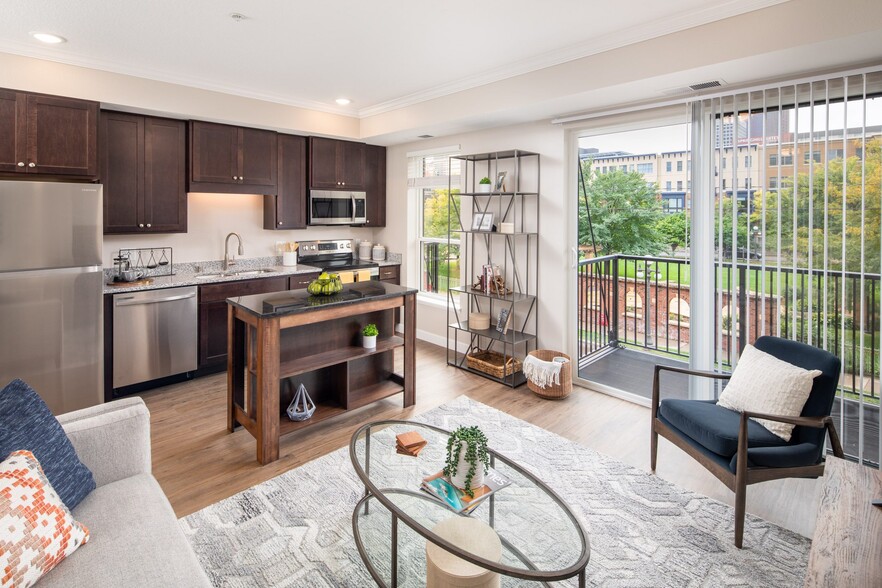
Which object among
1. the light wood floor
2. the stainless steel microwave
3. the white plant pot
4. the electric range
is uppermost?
the stainless steel microwave

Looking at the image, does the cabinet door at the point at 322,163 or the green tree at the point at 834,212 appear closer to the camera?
the green tree at the point at 834,212

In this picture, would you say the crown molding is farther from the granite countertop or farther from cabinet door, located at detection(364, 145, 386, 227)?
the granite countertop

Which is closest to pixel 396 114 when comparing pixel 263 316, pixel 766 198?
pixel 263 316

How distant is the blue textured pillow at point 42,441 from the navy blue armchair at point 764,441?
106 inches

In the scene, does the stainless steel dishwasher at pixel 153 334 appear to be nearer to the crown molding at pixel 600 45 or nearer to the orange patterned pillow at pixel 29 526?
the orange patterned pillow at pixel 29 526

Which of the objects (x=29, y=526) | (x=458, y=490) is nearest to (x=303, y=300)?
(x=458, y=490)

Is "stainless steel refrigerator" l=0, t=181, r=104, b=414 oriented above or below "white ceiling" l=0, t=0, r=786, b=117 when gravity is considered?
below

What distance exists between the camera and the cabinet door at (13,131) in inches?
130

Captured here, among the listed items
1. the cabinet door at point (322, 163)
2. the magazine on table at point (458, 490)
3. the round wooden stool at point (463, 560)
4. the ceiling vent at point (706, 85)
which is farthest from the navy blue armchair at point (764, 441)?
the cabinet door at point (322, 163)

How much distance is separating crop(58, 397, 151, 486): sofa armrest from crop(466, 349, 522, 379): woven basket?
3.01 m

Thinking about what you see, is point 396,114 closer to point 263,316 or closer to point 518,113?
point 518,113

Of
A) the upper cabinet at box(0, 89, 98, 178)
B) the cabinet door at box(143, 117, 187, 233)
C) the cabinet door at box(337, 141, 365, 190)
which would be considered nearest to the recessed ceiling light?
the upper cabinet at box(0, 89, 98, 178)

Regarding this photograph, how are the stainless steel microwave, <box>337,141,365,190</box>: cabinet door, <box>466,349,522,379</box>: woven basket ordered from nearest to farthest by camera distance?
1. <box>466,349,522,379</box>: woven basket
2. the stainless steel microwave
3. <box>337,141,365,190</box>: cabinet door

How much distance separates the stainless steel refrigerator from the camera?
10.5 feet
